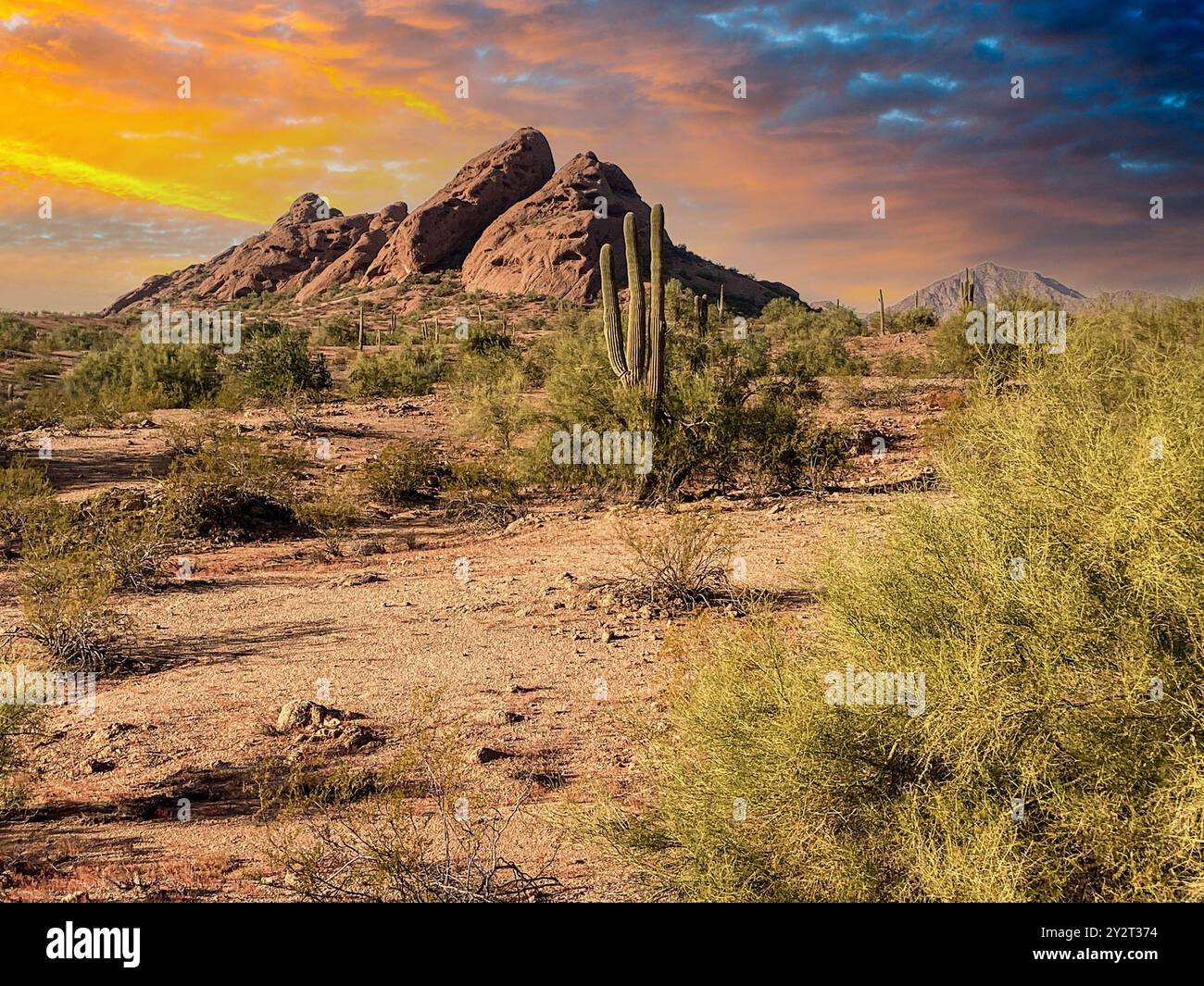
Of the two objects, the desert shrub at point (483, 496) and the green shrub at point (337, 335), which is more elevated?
the green shrub at point (337, 335)

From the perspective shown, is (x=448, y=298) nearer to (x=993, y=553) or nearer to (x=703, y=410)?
(x=703, y=410)

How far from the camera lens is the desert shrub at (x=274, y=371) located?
26.6 m

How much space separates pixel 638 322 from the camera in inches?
661

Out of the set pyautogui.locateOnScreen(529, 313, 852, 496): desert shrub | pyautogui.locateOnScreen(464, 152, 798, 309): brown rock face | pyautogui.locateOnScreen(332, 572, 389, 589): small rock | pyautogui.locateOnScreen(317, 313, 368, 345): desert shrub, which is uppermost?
pyautogui.locateOnScreen(464, 152, 798, 309): brown rock face

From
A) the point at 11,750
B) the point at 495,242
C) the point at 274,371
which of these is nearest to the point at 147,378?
the point at 274,371

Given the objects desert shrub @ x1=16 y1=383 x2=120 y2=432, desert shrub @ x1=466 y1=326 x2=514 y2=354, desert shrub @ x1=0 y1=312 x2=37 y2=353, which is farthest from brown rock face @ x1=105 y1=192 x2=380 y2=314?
desert shrub @ x1=16 y1=383 x2=120 y2=432

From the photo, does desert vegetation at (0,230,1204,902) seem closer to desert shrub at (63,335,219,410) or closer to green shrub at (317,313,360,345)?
desert shrub at (63,335,219,410)

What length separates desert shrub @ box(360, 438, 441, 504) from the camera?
16.5 metres

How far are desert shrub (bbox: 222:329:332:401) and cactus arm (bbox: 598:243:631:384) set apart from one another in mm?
12086

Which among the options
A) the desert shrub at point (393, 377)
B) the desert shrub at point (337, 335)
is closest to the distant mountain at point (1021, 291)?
the desert shrub at point (393, 377)

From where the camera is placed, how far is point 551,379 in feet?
58.1

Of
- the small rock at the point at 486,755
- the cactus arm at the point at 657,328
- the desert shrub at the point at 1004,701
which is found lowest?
the small rock at the point at 486,755

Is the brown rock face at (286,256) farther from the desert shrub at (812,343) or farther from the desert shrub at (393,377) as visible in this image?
the desert shrub at (393,377)
